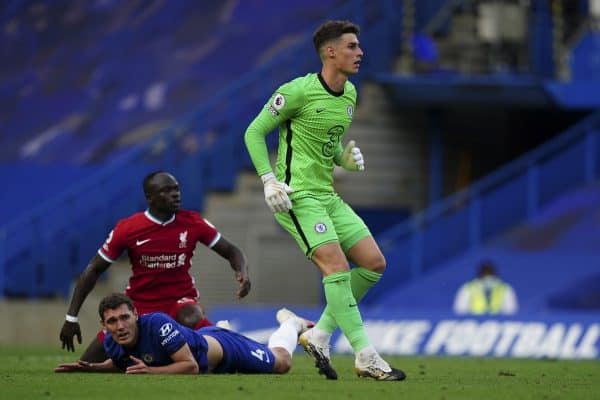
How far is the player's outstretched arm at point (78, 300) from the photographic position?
11523mm

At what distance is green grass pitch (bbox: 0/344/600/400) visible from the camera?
9562 mm

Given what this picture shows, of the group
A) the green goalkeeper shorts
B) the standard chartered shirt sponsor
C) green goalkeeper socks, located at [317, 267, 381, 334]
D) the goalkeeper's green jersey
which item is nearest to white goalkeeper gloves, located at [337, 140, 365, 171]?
the goalkeeper's green jersey

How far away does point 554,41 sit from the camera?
2558cm

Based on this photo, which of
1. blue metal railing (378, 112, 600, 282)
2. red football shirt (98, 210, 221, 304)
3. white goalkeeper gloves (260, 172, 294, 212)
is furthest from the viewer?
blue metal railing (378, 112, 600, 282)

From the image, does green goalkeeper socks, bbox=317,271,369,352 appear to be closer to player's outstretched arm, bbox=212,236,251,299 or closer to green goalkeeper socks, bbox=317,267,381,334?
green goalkeeper socks, bbox=317,267,381,334

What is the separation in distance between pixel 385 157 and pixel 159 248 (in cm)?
1465

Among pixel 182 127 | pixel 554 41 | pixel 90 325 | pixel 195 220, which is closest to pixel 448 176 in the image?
pixel 554 41

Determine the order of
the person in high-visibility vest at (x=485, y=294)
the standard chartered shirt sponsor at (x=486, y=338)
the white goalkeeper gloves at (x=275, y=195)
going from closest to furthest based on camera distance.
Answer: the white goalkeeper gloves at (x=275, y=195) < the standard chartered shirt sponsor at (x=486, y=338) < the person in high-visibility vest at (x=485, y=294)

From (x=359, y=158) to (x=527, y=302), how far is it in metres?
11.9

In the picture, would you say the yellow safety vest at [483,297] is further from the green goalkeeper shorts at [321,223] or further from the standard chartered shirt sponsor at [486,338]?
the green goalkeeper shorts at [321,223]

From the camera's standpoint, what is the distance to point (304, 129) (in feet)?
37.6

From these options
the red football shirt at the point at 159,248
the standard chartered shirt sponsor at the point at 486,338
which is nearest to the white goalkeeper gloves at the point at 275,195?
the red football shirt at the point at 159,248

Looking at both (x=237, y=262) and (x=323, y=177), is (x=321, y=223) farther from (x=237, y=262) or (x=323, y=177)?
(x=237, y=262)

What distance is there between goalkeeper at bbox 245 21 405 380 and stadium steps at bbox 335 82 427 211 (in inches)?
569
